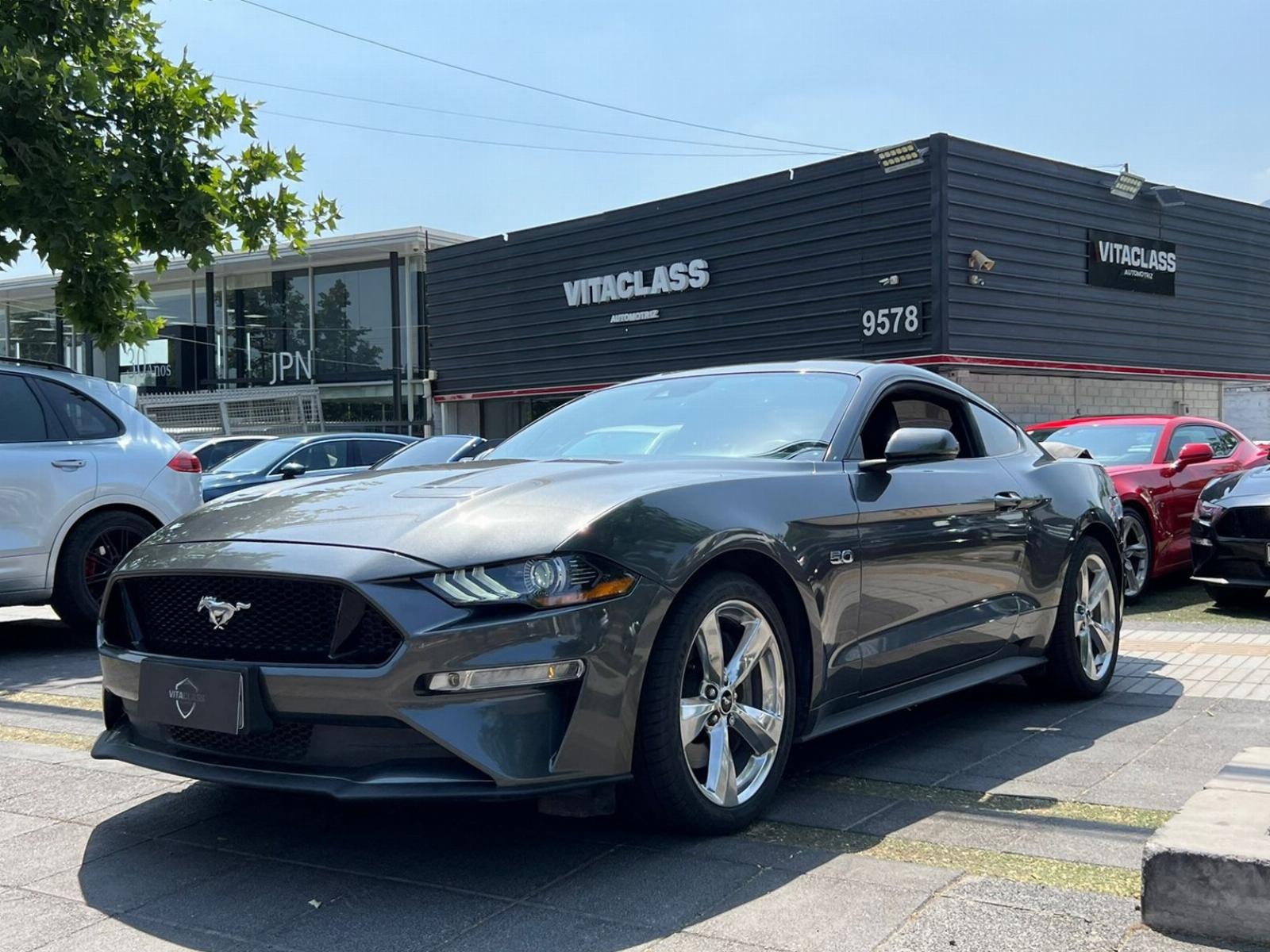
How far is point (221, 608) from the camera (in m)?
3.41

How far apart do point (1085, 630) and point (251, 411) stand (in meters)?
25.1

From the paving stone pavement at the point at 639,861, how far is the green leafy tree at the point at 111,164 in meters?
7.08

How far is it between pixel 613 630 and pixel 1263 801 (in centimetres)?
178

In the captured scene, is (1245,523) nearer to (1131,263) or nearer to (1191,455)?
(1191,455)

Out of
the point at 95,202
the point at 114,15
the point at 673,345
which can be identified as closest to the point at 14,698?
the point at 95,202

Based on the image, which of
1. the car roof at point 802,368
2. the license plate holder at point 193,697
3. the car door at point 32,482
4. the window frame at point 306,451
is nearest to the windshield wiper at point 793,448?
the car roof at point 802,368

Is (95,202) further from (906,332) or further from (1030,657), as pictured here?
(906,332)

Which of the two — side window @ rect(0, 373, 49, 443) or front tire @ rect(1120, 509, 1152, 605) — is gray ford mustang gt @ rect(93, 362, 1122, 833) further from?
front tire @ rect(1120, 509, 1152, 605)

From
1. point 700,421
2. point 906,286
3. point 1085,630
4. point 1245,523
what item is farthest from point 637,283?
point 700,421

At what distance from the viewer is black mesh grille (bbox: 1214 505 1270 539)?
844cm

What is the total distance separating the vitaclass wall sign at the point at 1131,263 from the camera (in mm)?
20359

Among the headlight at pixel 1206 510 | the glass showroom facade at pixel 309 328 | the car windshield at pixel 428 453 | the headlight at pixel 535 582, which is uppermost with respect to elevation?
the glass showroom facade at pixel 309 328

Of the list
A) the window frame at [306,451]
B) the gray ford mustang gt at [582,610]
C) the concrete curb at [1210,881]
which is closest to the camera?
the concrete curb at [1210,881]

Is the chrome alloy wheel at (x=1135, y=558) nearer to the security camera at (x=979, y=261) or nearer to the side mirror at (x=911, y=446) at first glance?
the side mirror at (x=911, y=446)
